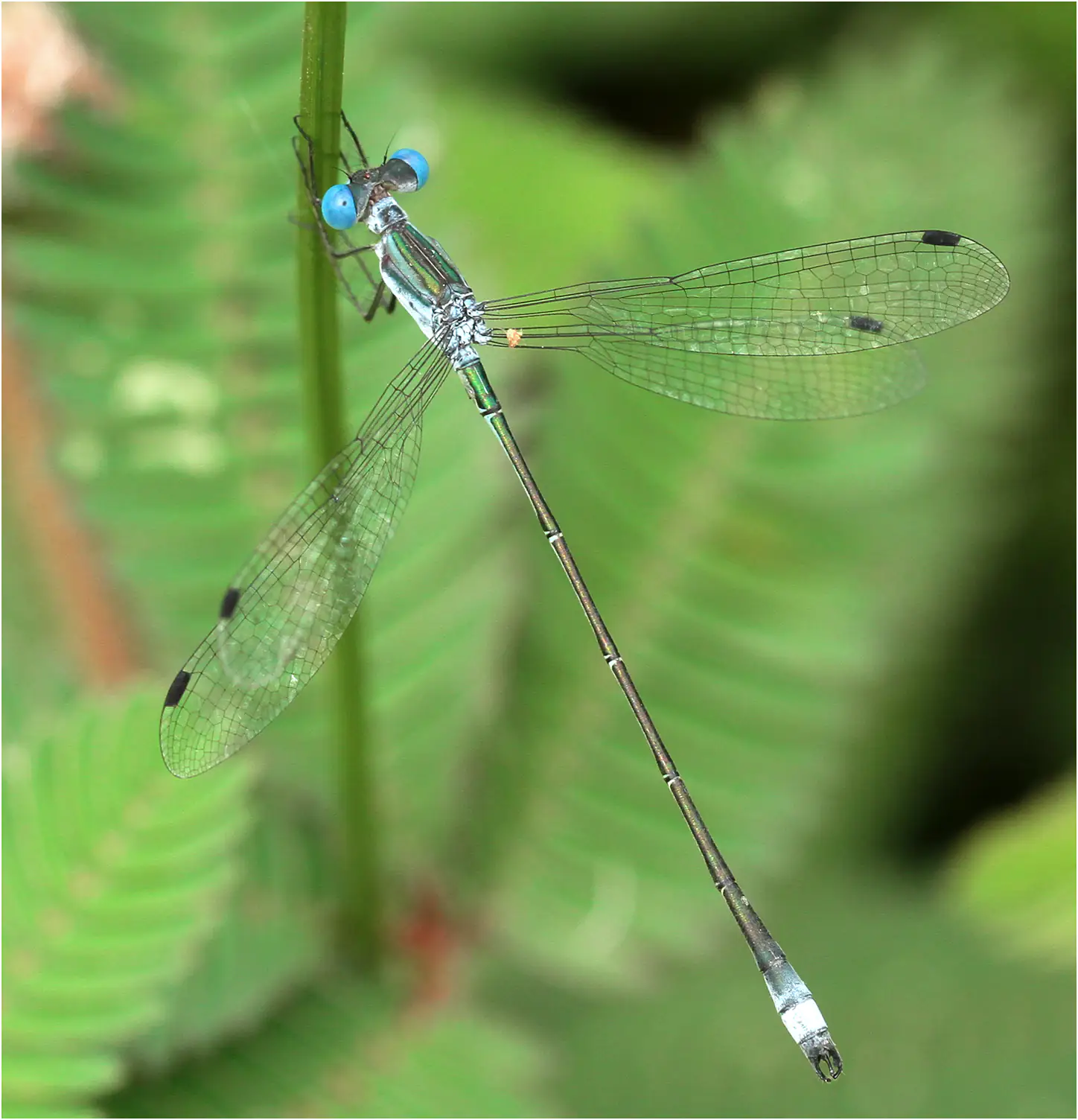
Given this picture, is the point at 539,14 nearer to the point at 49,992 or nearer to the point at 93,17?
the point at 93,17

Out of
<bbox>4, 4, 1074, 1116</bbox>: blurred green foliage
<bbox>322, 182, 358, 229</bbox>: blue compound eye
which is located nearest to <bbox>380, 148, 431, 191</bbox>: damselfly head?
<bbox>322, 182, 358, 229</bbox>: blue compound eye

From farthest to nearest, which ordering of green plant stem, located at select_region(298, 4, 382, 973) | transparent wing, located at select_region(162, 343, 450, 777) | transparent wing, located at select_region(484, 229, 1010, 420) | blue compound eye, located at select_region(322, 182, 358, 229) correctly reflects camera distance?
transparent wing, located at select_region(484, 229, 1010, 420), transparent wing, located at select_region(162, 343, 450, 777), blue compound eye, located at select_region(322, 182, 358, 229), green plant stem, located at select_region(298, 4, 382, 973)

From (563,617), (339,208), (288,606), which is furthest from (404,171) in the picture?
(563,617)

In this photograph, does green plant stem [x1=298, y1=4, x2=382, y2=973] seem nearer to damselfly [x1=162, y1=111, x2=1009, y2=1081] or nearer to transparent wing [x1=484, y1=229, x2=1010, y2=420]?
damselfly [x1=162, y1=111, x2=1009, y2=1081]

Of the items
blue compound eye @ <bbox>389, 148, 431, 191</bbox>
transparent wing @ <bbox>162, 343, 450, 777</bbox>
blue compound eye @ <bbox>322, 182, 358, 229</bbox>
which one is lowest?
transparent wing @ <bbox>162, 343, 450, 777</bbox>

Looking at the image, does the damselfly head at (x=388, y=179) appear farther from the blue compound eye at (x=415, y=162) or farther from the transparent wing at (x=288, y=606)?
the transparent wing at (x=288, y=606)

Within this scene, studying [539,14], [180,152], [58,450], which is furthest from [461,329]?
[539,14]
